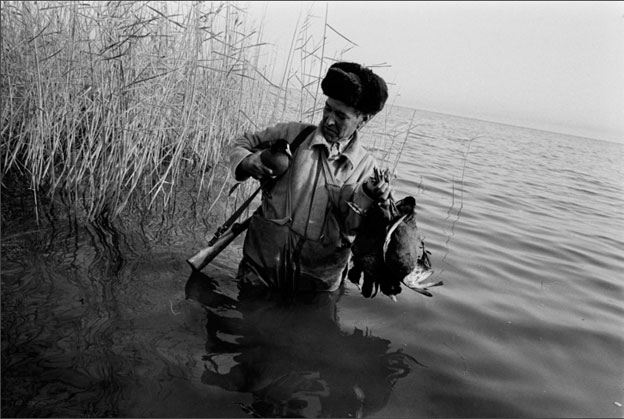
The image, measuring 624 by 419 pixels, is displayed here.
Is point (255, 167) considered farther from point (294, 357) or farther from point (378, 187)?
point (294, 357)

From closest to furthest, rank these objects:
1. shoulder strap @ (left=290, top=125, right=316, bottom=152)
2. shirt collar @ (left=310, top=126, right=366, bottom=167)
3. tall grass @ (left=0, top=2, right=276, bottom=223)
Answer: shirt collar @ (left=310, top=126, right=366, bottom=167)
shoulder strap @ (left=290, top=125, right=316, bottom=152)
tall grass @ (left=0, top=2, right=276, bottom=223)

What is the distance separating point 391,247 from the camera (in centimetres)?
227

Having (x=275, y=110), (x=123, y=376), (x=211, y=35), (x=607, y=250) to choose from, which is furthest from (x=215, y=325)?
(x=607, y=250)

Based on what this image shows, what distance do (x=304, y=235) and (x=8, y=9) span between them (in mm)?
3724

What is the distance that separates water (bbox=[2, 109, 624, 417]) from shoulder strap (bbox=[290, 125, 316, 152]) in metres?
0.95

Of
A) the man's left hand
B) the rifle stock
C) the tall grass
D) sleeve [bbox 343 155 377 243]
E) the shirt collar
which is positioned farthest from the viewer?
the tall grass

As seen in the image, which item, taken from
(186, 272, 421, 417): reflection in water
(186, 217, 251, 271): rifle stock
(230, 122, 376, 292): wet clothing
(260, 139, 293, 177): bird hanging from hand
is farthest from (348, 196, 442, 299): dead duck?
(186, 217, 251, 271): rifle stock

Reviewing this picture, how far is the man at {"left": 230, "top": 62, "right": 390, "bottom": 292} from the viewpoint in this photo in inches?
95.5

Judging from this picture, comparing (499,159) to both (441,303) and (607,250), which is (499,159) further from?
(441,303)

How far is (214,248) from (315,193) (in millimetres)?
829

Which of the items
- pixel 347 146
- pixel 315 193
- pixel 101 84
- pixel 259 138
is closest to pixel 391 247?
pixel 315 193

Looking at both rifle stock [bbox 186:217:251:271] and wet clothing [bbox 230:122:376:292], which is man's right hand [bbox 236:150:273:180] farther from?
rifle stock [bbox 186:217:251:271]

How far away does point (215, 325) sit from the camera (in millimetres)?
2545

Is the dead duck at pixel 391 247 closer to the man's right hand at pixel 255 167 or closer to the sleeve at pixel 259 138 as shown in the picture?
the man's right hand at pixel 255 167
